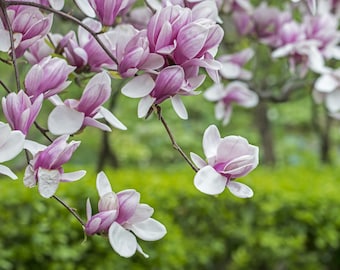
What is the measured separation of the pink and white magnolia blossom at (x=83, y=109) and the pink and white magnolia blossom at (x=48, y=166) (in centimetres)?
4

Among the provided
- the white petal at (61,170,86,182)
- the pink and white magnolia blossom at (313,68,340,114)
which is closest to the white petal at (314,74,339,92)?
the pink and white magnolia blossom at (313,68,340,114)

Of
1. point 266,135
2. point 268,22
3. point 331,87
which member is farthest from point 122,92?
point 266,135

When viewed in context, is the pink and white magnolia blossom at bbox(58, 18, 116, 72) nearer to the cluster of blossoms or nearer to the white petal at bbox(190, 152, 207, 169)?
the cluster of blossoms

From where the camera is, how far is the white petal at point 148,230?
0.98 m

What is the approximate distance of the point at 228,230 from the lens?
3.86 meters

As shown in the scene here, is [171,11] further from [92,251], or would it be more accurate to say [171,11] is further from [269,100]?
[92,251]

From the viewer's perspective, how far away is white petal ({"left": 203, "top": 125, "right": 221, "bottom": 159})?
39.1 inches

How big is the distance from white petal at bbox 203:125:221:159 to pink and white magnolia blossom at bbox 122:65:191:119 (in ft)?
0.19

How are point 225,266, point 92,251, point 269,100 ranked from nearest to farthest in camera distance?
point 269,100, point 92,251, point 225,266

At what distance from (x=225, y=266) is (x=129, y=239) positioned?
127 inches

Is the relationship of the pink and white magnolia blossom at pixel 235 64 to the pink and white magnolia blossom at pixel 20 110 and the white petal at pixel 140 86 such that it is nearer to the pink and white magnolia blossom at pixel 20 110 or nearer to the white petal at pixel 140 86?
the white petal at pixel 140 86

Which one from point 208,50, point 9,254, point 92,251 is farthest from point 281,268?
point 208,50

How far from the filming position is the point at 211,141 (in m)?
1.00

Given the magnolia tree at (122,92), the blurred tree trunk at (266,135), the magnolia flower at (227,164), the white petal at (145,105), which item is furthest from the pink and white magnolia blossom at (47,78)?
the blurred tree trunk at (266,135)
